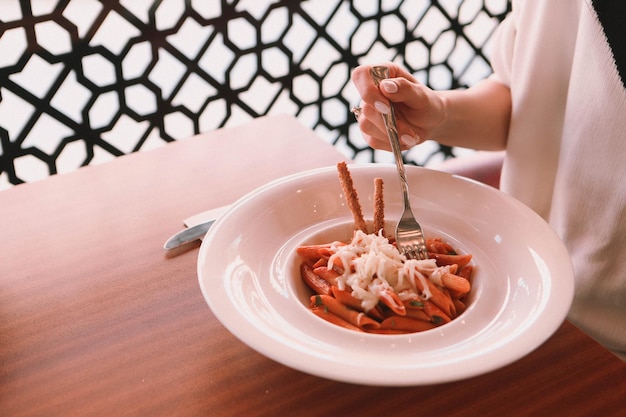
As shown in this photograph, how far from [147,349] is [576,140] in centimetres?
86

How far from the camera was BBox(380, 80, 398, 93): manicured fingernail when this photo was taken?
991 millimetres

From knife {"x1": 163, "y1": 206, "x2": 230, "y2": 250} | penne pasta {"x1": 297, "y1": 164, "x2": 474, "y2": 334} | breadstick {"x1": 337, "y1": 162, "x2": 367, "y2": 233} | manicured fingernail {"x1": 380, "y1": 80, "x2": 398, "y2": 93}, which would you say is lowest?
knife {"x1": 163, "y1": 206, "x2": 230, "y2": 250}

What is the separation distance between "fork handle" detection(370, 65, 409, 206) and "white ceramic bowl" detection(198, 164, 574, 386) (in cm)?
5

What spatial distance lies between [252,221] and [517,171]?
67 centimetres

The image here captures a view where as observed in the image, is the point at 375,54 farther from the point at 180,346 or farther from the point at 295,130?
the point at 180,346

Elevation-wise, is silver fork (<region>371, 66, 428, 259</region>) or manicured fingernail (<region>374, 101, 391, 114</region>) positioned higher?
manicured fingernail (<region>374, 101, 391, 114</region>)

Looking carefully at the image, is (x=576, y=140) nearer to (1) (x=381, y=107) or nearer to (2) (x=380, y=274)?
(1) (x=381, y=107)

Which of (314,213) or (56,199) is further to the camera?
(56,199)

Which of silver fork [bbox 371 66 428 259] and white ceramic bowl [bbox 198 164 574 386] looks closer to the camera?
white ceramic bowl [bbox 198 164 574 386]

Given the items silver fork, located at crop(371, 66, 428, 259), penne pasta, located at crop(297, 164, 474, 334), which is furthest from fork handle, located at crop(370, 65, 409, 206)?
penne pasta, located at crop(297, 164, 474, 334)

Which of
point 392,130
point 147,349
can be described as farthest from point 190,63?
point 147,349

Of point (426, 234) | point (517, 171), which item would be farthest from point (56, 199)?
point (517, 171)

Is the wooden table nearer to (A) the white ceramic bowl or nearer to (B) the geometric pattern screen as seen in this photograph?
(A) the white ceramic bowl

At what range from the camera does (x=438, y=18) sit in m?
2.51
